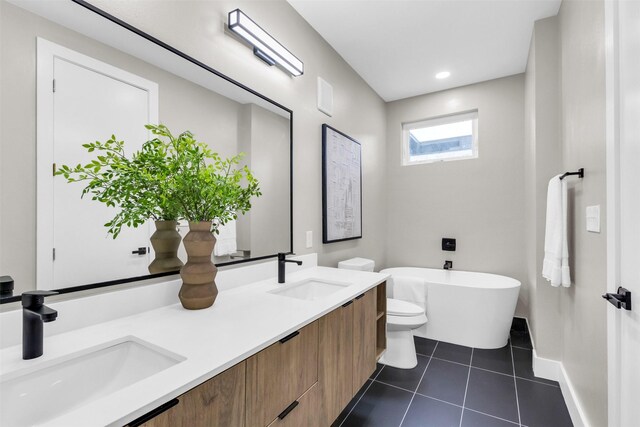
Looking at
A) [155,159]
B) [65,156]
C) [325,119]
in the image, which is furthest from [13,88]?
[325,119]

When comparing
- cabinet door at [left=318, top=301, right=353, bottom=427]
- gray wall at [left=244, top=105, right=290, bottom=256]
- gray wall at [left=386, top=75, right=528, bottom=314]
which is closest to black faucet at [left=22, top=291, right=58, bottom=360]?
cabinet door at [left=318, top=301, right=353, bottom=427]

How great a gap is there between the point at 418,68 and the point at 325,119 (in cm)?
127

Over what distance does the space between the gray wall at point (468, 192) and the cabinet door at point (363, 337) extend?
2.10 m

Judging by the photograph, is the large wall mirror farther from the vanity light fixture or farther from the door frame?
the vanity light fixture

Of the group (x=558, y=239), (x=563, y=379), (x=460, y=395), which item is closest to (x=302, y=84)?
(x=558, y=239)

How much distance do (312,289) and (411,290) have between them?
4.73ft

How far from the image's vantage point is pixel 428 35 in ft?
7.99

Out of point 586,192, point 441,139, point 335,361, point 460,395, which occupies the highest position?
point 441,139

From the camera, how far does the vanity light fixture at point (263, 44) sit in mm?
1574

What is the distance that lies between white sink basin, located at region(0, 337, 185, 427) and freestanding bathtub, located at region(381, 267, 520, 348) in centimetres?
244

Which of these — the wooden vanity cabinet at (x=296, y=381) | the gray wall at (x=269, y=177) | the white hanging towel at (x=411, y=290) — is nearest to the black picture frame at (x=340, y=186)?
the gray wall at (x=269, y=177)

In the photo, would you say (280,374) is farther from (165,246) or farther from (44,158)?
(44,158)

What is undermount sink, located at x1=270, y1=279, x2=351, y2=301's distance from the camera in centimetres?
171

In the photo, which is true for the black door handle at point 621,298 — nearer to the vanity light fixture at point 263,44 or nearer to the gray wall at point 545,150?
Answer: the gray wall at point 545,150
